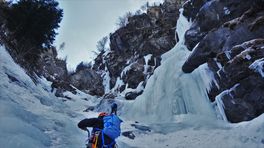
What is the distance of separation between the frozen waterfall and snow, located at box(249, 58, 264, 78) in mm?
3179

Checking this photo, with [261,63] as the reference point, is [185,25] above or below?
above

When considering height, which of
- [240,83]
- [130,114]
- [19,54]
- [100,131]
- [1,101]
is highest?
[19,54]

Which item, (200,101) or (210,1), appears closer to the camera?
(200,101)

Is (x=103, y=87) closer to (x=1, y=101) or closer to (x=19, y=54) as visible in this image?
(x=19, y=54)

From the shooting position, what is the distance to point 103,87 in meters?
40.3

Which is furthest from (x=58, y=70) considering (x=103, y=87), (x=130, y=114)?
(x=130, y=114)

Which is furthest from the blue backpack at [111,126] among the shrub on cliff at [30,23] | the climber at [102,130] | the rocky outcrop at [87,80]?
the rocky outcrop at [87,80]

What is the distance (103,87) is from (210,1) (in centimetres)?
2081

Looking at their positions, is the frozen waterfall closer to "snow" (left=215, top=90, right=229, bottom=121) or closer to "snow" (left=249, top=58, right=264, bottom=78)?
"snow" (left=215, top=90, right=229, bottom=121)

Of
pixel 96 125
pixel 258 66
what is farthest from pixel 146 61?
pixel 96 125

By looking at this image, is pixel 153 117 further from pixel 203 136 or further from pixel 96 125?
pixel 96 125

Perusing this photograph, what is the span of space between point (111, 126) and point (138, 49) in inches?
1052

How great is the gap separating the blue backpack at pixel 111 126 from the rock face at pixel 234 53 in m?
9.00

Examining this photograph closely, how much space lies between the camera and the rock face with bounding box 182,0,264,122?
47.5 feet
